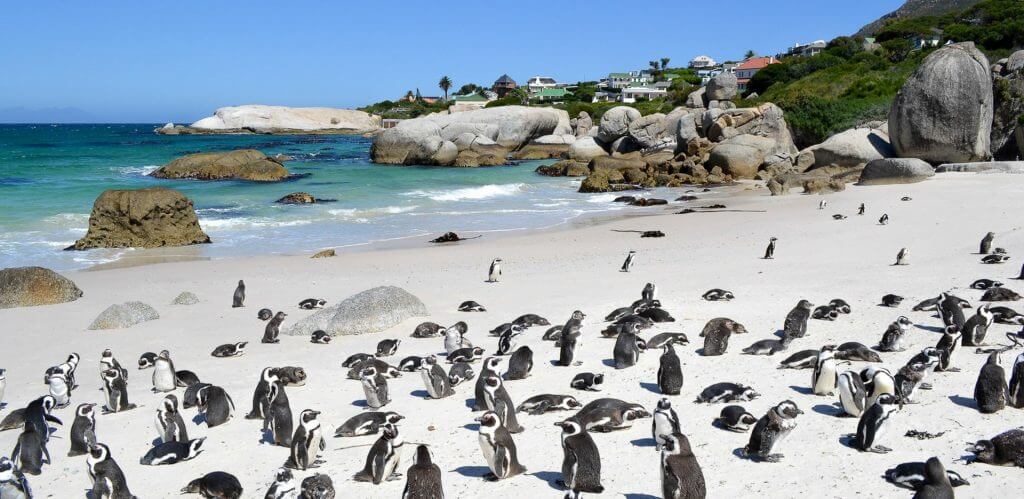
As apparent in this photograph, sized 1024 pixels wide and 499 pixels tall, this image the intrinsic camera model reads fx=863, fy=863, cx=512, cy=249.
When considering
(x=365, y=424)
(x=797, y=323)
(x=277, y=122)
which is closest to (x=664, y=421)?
(x=365, y=424)

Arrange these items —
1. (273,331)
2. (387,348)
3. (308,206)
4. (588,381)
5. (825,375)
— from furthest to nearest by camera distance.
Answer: (308,206), (273,331), (387,348), (588,381), (825,375)

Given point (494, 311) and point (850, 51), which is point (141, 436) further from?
point (850, 51)

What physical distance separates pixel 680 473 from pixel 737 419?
1664 mm

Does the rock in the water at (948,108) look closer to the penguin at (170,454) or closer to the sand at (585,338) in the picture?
the sand at (585,338)

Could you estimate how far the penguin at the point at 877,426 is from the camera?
6594mm

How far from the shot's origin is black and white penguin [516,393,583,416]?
807 cm

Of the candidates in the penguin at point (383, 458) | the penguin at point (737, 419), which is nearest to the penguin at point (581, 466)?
the penguin at point (383, 458)

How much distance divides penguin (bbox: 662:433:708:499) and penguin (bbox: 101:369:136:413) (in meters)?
5.87

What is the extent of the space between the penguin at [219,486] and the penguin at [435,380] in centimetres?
253

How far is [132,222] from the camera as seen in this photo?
22250mm

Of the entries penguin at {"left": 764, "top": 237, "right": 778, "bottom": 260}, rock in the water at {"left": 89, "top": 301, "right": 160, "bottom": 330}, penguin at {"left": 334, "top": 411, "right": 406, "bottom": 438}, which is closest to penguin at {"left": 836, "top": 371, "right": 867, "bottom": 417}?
penguin at {"left": 334, "top": 411, "right": 406, "bottom": 438}

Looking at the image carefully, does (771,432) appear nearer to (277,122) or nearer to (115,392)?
(115,392)

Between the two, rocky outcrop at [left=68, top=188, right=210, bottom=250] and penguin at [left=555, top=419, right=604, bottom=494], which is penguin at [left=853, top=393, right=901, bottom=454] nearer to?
penguin at [left=555, top=419, right=604, bottom=494]

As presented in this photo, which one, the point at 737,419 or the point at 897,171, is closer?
the point at 737,419
